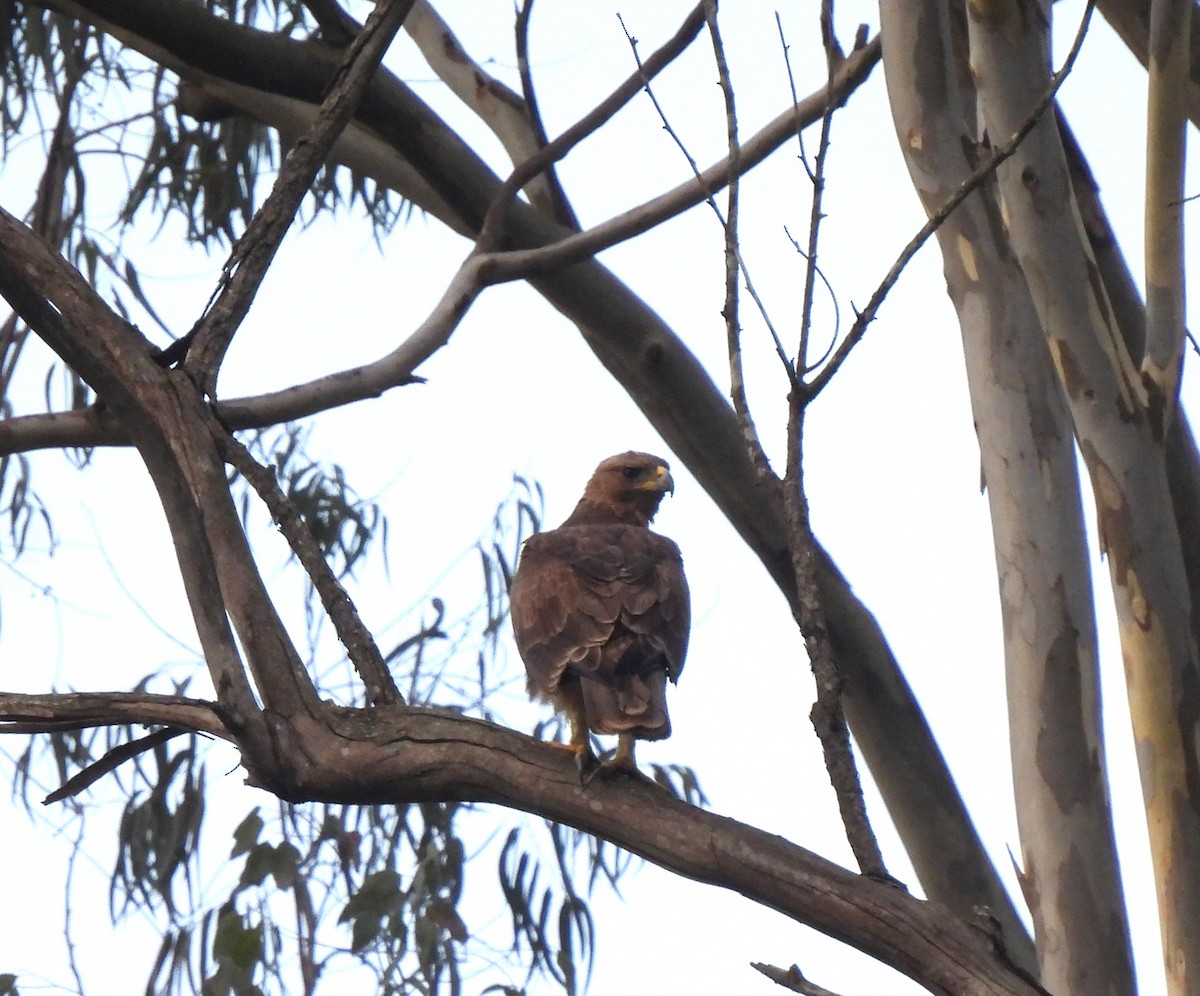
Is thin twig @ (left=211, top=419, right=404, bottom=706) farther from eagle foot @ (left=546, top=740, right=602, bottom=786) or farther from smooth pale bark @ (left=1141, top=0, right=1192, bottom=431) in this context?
smooth pale bark @ (left=1141, top=0, right=1192, bottom=431)

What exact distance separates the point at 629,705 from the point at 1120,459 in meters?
1.20

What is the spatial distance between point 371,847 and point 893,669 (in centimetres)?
224

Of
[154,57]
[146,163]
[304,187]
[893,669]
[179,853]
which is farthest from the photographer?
[146,163]

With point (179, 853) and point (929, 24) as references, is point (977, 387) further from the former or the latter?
point (179, 853)

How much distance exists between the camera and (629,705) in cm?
295

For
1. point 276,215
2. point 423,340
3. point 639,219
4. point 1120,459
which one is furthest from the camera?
point 639,219

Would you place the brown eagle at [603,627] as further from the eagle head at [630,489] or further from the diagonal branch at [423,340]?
the eagle head at [630,489]

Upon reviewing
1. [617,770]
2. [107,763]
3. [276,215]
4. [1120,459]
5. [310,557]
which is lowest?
[617,770]

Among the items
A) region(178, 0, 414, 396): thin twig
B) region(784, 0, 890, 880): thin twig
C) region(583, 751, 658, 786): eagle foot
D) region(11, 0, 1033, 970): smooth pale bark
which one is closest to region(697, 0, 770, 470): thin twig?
region(784, 0, 890, 880): thin twig

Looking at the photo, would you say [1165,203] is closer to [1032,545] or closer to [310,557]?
[1032,545]

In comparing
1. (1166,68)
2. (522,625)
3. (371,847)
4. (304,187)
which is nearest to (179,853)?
(371,847)

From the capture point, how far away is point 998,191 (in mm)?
3713

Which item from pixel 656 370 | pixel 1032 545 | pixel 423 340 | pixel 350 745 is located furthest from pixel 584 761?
pixel 656 370

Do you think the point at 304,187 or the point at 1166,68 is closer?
the point at 304,187
